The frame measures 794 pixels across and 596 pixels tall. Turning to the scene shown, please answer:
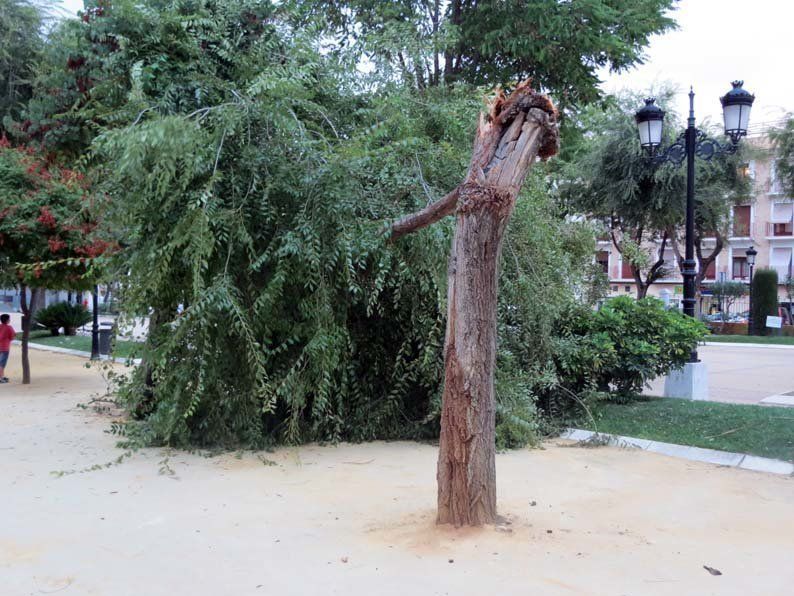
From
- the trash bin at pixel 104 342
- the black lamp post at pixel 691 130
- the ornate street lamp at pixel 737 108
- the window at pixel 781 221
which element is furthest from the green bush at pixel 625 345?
the window at pixel 781 221

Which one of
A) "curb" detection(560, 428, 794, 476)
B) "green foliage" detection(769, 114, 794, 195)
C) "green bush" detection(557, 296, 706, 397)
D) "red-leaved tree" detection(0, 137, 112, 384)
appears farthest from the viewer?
"green foliage" detection(769, 114, 794, 195)

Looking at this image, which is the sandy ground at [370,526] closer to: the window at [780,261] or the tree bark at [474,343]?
the tree bark at [474,343]

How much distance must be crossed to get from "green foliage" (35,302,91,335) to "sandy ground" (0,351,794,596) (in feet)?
68.4

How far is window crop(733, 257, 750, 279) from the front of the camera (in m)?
52.9

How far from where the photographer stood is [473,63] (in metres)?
13.5

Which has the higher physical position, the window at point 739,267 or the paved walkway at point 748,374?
the window at point 739,267

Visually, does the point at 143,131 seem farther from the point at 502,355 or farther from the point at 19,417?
the point at 19,417

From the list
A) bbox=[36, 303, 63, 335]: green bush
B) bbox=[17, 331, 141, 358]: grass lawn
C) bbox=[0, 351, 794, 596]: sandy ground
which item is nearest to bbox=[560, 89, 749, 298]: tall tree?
bbox=[17, 331, 141, 358]: grass lawn

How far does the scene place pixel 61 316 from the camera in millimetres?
26891

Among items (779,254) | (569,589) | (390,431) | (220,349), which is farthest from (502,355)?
(779,254)

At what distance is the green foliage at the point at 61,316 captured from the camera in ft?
88.4

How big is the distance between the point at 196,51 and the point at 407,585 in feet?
20.8

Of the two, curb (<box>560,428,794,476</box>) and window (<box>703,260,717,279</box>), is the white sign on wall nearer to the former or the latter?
window (<box>703,260,717,279</box>)

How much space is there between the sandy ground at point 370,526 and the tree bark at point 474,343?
0.84 ft
